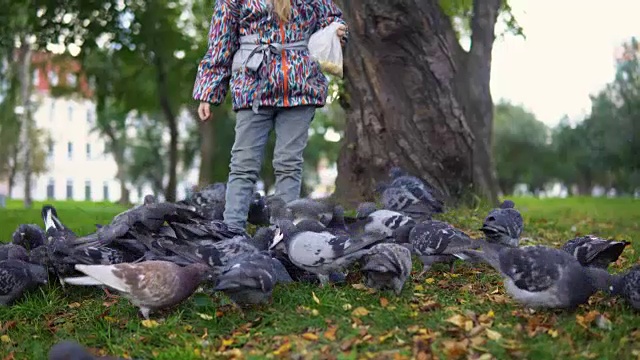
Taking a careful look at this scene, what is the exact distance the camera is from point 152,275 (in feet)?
13.9

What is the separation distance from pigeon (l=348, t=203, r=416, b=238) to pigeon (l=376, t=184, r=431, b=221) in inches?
30.0

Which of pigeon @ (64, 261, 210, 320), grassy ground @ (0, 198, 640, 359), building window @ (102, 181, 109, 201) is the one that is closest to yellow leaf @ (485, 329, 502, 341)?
grassy ground @ (0, 198, 640, 359)

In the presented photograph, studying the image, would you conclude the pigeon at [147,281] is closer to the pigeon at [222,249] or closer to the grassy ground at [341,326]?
the grassy ground at [341,326]

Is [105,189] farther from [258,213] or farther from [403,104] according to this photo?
[258,213]

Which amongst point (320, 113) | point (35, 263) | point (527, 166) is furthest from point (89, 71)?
point (527, 166)

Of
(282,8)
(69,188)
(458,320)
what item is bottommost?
(69,188)

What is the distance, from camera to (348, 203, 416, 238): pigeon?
5.84 m

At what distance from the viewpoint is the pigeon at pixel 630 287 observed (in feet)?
13.3

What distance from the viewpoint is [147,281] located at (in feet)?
13.9

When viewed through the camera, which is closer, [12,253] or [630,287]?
[630,287]

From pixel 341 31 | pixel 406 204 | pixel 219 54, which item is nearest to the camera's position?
pixel 341 31

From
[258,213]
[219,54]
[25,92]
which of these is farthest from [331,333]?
[25,92]

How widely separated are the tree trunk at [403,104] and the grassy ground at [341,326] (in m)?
4.29

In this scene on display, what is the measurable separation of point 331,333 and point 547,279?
1.20 m
